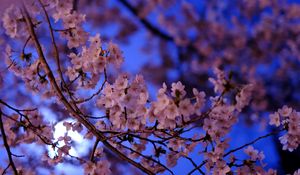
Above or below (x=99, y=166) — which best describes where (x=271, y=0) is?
above

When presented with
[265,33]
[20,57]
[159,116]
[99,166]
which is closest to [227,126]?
[159,116]

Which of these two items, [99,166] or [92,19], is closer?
[99,166]

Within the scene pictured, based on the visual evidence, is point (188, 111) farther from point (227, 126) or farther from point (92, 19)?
point (92, 19)

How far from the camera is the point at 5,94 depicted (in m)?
3.43

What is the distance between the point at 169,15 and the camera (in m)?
4.91

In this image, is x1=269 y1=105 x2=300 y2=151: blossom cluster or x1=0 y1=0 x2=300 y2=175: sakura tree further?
x1=269 y1=105 x2=300 y2=151: blossom cluster

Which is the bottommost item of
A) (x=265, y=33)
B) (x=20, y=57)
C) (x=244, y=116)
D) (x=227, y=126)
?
(x=227, y=126)

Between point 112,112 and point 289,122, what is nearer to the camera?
point 112,112

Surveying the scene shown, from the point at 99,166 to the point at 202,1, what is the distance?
11.6 ft

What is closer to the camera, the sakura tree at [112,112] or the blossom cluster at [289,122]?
the sakura tree at [112,112]

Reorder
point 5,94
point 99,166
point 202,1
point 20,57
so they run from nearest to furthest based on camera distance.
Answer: point 99,166, point 20,57, point 5,94, point 202,1

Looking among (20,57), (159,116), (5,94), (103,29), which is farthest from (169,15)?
(159,116)

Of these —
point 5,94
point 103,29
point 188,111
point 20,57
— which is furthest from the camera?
point 103,29

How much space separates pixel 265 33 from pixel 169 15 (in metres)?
1.16
